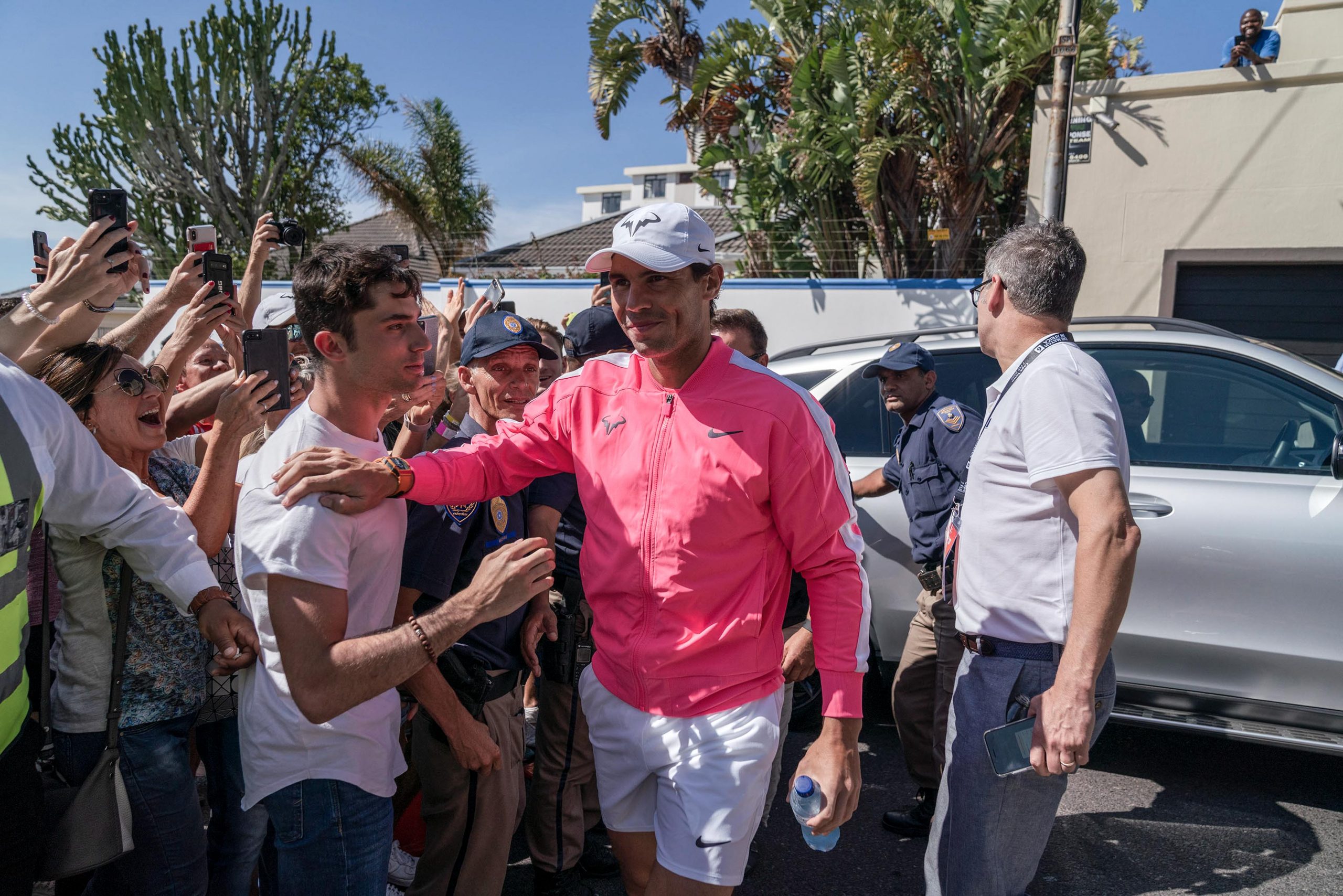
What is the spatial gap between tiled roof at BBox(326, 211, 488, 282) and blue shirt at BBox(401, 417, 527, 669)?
1221 centimetres

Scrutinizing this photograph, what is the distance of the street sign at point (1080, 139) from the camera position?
952cm

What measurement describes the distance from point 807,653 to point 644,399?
0.88m

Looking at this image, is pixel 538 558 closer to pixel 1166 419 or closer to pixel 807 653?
pixel 807 653

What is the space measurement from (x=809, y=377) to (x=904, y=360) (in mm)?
744

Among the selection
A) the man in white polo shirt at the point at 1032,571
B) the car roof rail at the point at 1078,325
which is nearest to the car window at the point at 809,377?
the car roof rail at the point at 1078,325

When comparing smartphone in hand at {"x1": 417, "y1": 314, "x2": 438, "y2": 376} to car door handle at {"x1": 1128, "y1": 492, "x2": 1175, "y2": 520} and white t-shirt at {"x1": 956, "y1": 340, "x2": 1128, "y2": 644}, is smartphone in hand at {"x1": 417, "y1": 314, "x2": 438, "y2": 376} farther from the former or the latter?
car door handle at {"x1": 1128, "y1": 492, "x2": 1175, "y2": 520}

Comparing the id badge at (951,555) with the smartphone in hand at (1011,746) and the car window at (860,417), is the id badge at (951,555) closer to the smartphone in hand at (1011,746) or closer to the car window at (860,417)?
the smartphone in hand at (1011,746)

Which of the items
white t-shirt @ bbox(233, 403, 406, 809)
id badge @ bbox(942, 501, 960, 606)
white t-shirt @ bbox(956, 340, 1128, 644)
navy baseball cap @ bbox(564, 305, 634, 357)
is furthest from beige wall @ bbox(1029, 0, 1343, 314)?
white t-shirt @ bbox(233, 403, 406, 809)

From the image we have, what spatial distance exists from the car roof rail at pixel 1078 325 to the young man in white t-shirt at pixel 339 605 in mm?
2873

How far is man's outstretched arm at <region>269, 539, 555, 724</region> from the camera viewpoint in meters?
1.82

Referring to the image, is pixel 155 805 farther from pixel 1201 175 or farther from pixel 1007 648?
pixel 1201 175

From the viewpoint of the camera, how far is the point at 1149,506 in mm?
3660

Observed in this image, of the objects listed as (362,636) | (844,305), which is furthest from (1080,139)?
(362,636)

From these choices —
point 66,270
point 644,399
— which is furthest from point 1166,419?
point 66,270
